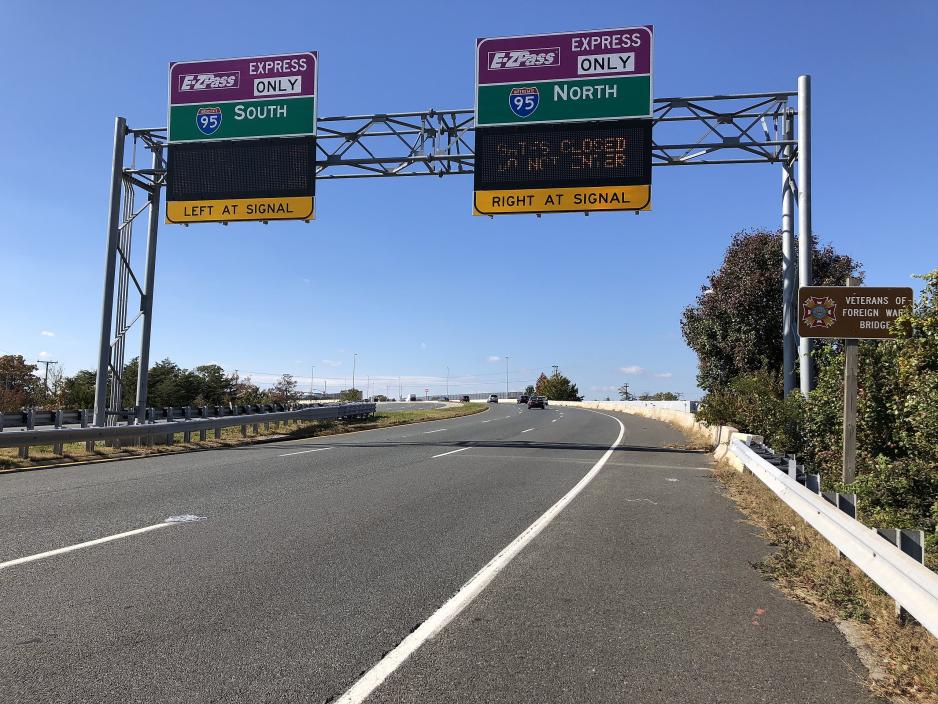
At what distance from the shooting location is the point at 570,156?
16094mm

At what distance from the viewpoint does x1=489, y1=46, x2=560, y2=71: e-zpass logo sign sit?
16.5 metres

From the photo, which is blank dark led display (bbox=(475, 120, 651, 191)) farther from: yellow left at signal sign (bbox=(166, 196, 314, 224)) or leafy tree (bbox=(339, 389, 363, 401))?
leafy tree (bbox=(339, 389, 363, 401))

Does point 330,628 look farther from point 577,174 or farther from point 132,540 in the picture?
point 577,174

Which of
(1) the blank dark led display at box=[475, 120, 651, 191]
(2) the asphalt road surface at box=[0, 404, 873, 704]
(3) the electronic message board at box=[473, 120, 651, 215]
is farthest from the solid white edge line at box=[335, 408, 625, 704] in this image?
(1) the blank dark led display at box=[475, 120, 651, 191]

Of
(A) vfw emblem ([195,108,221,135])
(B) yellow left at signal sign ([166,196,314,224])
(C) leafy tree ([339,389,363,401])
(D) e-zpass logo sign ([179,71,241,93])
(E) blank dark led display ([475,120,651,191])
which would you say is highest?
(D) e-zpass logo sign ([179,71,241,93])

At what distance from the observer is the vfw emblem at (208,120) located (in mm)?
18000

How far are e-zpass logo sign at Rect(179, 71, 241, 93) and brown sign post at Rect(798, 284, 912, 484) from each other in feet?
52.8

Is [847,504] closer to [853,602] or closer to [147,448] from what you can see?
[853,602]

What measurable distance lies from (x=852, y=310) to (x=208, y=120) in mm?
16754

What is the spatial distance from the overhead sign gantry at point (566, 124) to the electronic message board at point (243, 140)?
493 cm

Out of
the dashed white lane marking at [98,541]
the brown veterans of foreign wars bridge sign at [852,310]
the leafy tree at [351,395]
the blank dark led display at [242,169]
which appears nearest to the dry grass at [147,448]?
the blank dark led display at [242,169]

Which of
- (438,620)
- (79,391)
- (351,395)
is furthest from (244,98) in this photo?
(351,395)

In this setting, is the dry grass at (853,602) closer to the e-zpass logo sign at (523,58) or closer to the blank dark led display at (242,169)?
the e-zpass logo sign at (523,58)

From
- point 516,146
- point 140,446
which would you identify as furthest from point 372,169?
point 140,446
